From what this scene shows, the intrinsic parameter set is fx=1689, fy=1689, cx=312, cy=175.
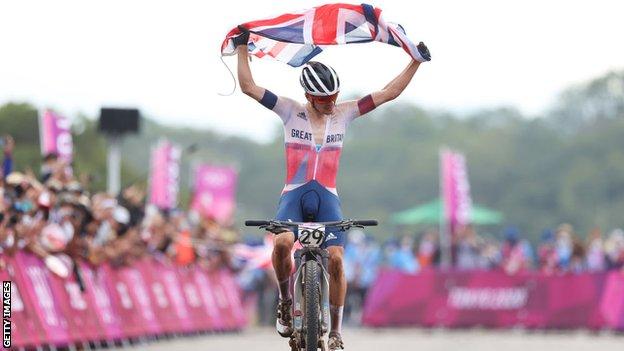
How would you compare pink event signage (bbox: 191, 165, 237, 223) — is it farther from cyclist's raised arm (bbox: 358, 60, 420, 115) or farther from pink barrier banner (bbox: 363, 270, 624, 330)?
cyclist's raised arm (bbox: 358, 60, 420, 115)

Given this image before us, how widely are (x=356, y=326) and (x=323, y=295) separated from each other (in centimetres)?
2383

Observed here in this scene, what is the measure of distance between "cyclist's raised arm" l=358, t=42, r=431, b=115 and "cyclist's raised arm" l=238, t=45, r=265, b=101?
3.02 ft

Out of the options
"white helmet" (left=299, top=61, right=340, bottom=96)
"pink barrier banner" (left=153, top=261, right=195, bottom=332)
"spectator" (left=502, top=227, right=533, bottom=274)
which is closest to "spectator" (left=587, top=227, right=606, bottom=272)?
"spectator" (left=502, top=227, right=533, bottom=274)

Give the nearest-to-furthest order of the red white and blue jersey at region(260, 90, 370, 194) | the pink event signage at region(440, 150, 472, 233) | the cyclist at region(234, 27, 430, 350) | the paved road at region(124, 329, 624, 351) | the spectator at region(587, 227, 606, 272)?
the cyclist at region(234, 27, 430, 350) → the red white and blue jersey at region(260, 90, 370, 194) → the paved road at region(124, 329, 624, 351) → the spectator at region(587, 227, 606, 272) → the pink event signage at region(440, 150, 472, 233)

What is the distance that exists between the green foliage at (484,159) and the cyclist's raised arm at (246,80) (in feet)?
179

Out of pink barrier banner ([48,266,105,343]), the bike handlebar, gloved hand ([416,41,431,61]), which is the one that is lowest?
pink barrier banner ([48,266,105,343])

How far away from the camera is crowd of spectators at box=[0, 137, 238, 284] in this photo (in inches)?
760

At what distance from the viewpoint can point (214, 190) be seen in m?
44.0

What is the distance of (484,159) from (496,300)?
78118mm

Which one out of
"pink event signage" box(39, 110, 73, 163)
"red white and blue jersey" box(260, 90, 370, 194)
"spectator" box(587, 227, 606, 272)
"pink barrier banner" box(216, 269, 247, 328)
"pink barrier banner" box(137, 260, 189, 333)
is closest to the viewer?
"red white and blue jersey" box(260, 90, 370, 194)

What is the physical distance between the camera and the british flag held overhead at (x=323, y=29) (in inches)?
631

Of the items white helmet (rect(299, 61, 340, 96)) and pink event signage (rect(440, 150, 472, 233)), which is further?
pink event signage (rect(440, 150, 472, 233))

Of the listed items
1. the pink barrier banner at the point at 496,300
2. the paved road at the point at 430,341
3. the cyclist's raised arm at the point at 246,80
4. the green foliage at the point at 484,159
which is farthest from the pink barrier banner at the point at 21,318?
the green foliage at the point at 484,159

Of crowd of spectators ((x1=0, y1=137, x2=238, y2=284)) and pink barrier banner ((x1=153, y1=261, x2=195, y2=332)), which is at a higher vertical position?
crowd of spectators ((x1=0, y1=137, x2=238, y2=284))
